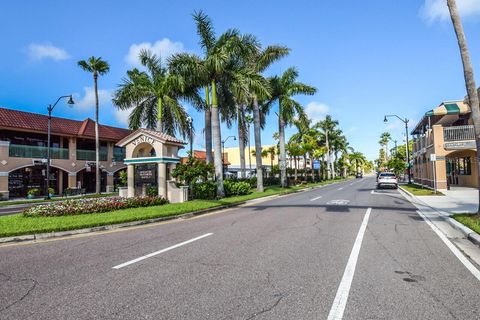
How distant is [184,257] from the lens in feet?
21.2

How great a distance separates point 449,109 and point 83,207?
27.9m

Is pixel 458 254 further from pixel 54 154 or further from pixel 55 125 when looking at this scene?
pixel 55 125

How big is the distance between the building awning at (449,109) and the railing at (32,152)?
34.9m

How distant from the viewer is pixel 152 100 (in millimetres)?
26719

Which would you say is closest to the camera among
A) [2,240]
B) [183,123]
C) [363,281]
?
[363,281]

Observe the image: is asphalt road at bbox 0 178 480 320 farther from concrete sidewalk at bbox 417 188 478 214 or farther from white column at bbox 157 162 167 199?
white column at bbox 157 162 167 199

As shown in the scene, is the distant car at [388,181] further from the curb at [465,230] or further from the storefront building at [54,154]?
the storefront building at [54,154]

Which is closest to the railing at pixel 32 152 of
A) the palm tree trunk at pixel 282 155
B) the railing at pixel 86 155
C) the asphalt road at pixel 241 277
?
the railing at pixel 86 155

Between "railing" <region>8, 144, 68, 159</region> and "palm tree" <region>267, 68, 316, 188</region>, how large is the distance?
22.5 meters

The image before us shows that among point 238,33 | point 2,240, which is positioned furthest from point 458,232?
point 238,33

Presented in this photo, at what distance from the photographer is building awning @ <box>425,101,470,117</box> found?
2640 centimetres

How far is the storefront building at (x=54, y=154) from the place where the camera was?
29.7m

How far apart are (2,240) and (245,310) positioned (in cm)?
791

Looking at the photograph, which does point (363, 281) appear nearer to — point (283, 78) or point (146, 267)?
point (146, 267)
